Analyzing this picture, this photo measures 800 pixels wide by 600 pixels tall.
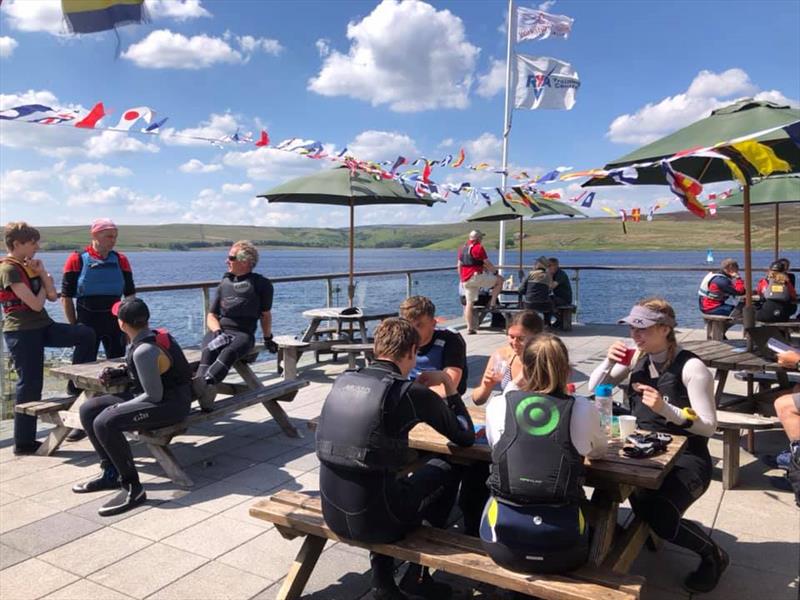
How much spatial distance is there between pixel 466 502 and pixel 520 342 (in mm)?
872

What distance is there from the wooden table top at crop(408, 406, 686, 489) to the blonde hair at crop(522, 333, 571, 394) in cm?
38

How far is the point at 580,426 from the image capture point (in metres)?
2.21

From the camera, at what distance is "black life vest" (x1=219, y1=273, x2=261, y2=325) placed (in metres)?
5.37

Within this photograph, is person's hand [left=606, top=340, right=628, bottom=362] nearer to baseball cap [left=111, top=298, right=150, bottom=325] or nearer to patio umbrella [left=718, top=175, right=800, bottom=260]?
baseball cap [left=111, top=298, right=150, bottom=325]

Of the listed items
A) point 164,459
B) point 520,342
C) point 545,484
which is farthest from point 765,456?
point 164,459

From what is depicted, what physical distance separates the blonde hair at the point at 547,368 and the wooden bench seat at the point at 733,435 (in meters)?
2.01

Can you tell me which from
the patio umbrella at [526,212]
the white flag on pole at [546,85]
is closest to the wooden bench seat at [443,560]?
the patio umbrella at [526,212]

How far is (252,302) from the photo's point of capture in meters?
5.41

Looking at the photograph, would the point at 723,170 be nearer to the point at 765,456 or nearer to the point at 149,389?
the point at 765,456

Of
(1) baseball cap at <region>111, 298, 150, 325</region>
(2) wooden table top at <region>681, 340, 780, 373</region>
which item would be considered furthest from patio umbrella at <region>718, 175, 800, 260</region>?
(1) baseball cap at <region>111, 298, 150, 325</region>

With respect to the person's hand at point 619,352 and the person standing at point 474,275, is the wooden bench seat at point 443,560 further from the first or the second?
the person standing at point 474,275

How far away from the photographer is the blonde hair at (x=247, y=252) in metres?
5.34

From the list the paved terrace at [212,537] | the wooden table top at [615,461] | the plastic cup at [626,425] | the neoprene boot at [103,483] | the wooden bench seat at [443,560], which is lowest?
the paved terrace at [212,537]

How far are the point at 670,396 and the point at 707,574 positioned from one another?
2.54 feet
